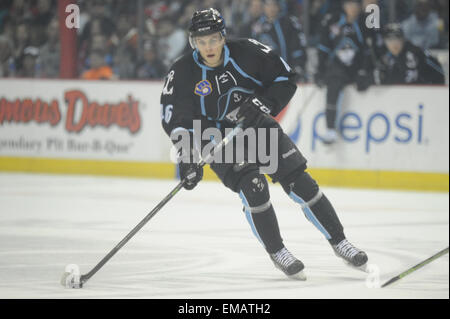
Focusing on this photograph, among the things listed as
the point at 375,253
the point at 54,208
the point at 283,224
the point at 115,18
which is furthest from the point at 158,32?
the point at 375,253

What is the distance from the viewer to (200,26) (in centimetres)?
482

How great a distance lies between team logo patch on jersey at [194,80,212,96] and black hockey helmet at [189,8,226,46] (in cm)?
25

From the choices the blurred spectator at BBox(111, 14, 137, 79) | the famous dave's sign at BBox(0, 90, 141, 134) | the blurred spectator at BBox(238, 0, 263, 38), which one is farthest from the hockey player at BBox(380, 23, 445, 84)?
the blurred spectator at BBox(111, 14, 137, 79)

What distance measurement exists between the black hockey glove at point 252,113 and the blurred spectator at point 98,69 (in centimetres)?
649

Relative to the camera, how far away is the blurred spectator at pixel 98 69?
1113 cm

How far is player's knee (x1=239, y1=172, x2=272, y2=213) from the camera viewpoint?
477cm

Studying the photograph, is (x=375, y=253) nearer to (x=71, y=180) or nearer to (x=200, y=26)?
(x=200, y=26)

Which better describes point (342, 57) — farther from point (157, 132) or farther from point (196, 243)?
point (196, 243)

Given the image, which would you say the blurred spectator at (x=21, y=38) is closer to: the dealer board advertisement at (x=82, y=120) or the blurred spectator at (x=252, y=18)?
the dealer board advertisement at (x=82, y=120)

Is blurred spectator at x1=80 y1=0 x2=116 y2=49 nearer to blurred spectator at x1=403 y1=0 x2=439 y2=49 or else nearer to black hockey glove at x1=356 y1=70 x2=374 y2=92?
black hockey glove at x1=356 y1=70 x2=374 y2=92

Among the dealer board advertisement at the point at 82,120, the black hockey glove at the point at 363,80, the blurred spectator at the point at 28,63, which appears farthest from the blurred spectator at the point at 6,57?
the black hockey glove at the point at 363,80
